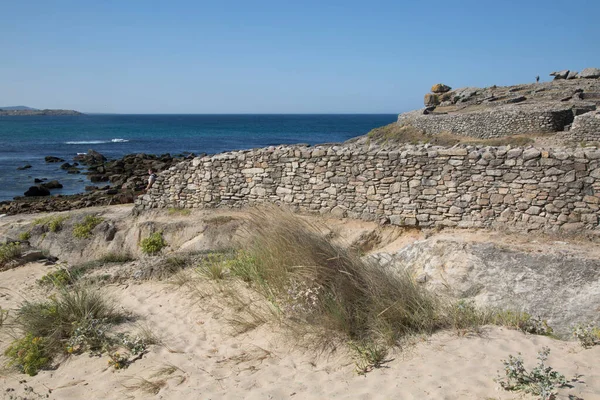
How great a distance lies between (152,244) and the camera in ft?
40.2

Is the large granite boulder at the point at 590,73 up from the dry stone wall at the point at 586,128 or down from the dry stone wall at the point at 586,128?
up

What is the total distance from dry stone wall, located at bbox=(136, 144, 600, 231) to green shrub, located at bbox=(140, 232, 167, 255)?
6.13 ft

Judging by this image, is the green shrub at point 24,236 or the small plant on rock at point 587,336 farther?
the green shrub at point 24,236

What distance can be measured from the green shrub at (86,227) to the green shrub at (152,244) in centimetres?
219

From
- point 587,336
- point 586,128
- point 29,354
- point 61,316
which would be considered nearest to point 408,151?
point 587,336

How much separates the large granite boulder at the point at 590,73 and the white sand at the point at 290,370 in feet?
113

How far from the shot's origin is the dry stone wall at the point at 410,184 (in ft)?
31.9

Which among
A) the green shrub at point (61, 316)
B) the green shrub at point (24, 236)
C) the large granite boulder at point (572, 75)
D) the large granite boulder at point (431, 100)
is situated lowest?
the green shrub at point (24, 236)

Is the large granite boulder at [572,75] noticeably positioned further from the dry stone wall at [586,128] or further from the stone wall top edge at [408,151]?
the stone wall top edge at [408,151]

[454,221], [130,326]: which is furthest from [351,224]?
[130,326]

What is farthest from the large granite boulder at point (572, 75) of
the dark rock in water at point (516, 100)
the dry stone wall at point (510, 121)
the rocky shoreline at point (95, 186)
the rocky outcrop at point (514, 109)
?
the rocky shoreline at point (95, 186)

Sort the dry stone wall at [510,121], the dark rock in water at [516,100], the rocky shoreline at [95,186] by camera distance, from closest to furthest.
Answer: the dry stone wall at [510,121] → the rocky shoreline at [95,186] → the dark rock in water at [516,100]

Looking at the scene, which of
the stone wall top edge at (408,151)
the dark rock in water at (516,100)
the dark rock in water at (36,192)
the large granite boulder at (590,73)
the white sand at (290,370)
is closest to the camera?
the white sand at (290,370)

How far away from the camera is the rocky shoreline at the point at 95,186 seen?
72.5ft
